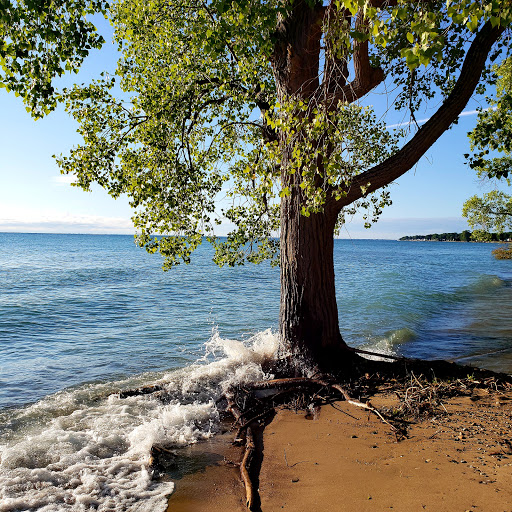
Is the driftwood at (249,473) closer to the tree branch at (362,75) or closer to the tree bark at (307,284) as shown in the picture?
the tree bark at (307,284)

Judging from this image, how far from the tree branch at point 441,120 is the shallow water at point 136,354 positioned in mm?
4278

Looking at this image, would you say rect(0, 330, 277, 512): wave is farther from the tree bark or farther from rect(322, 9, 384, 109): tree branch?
rect(322, 9, 384, 109): tree branch

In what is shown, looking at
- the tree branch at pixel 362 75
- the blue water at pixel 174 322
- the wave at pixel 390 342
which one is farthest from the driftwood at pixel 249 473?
the wave at pixel 390 342

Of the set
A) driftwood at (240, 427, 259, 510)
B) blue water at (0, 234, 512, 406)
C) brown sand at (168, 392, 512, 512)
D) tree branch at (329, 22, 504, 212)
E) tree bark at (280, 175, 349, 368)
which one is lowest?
blue water at (0, 234, 512, 406)

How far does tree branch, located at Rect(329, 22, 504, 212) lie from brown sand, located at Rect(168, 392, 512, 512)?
12.0 feet

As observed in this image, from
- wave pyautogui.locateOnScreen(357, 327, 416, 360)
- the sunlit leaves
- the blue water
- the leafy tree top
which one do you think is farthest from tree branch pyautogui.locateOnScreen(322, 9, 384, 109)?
wave pyautogui.locateOnScreen(357, 327, 416, 360)

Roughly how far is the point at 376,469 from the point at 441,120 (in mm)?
5546

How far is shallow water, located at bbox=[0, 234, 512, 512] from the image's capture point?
18.1 feet

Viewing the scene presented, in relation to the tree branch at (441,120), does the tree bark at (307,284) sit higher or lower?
lower

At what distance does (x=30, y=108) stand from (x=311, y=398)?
6.44 m

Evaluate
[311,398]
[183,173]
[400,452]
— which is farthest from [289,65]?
[400,452]

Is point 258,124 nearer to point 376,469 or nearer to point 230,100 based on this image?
point 230,100

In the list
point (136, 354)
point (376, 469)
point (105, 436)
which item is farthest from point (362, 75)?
point (136, 354)

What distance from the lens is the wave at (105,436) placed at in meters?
4.96
